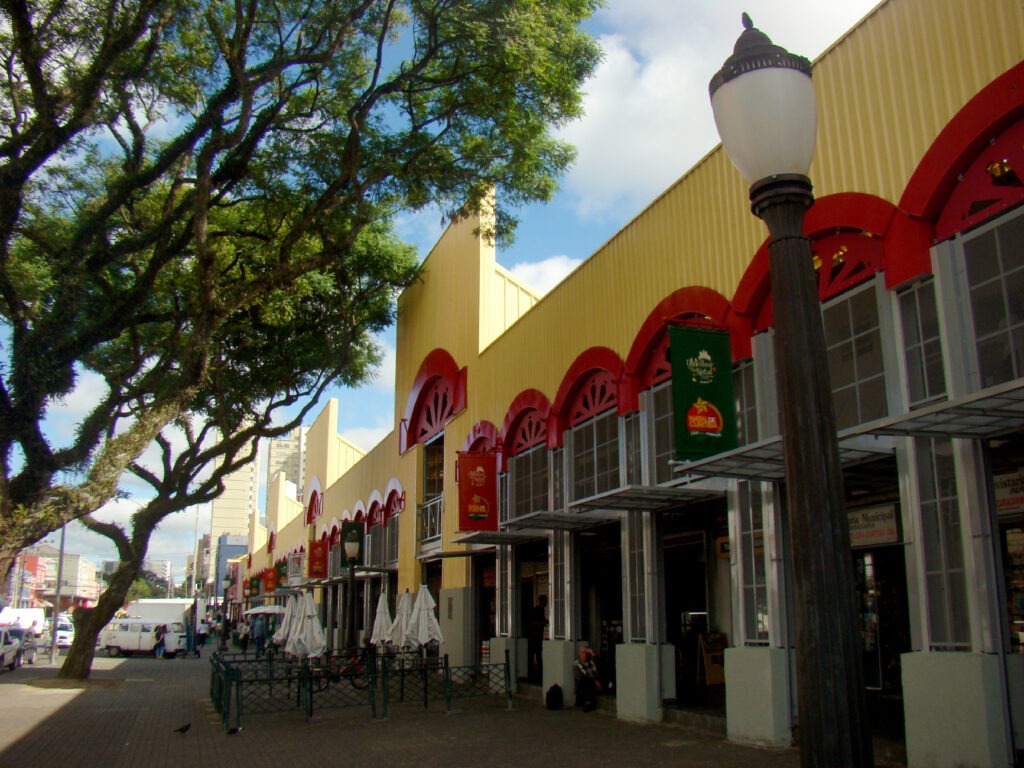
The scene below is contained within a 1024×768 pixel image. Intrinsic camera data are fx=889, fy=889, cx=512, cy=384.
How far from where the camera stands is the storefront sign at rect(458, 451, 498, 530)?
18.3m

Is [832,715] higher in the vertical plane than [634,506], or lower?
lower

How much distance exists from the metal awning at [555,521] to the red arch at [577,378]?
1.74 m

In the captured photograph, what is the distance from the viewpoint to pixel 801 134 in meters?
3.43

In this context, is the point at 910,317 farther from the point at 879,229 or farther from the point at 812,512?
the point at 812,512

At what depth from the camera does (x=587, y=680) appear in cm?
1438

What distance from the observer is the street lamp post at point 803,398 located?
2.95m

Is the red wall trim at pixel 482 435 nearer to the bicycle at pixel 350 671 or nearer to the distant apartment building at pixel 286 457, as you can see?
the bicycle at pixel 350 671

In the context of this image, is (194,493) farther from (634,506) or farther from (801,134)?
(801,134)

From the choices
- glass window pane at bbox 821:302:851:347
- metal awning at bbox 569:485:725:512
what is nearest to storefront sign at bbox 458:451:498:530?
metal awning at bbox 569:485:725:512

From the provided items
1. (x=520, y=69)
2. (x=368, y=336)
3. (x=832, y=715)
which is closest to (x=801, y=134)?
(x=832, y=715)

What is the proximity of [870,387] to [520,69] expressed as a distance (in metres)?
9.10

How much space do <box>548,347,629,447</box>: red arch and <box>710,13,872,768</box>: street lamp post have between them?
10.9 m

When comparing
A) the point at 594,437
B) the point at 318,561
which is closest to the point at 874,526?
the point at 594,437

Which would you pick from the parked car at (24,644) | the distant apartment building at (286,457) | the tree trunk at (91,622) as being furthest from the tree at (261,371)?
the distant apartment building at (286,457)
